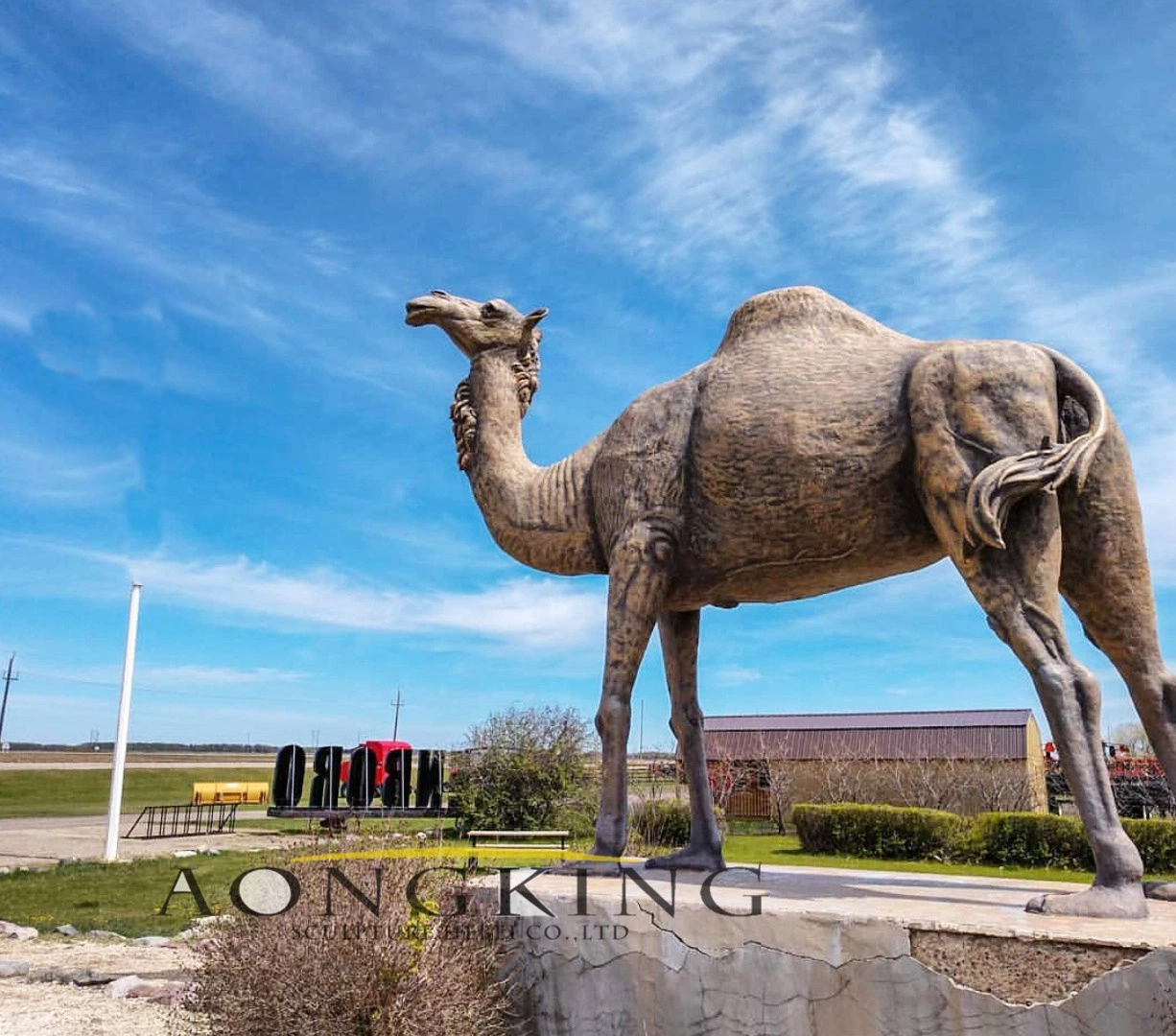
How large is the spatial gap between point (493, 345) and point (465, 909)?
3467 mm

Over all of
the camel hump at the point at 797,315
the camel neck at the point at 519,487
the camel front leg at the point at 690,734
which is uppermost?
the camel hump at the point at 797,315

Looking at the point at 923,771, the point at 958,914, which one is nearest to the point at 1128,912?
the point at 958,914

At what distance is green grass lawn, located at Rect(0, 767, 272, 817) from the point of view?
36.5 meters

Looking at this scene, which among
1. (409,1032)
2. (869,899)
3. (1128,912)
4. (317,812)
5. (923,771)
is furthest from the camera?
(923,771)

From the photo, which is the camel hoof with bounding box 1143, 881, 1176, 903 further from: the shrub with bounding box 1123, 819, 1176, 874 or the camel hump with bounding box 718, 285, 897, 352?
the shrub with bounding box 1123, 819, 1176, 874

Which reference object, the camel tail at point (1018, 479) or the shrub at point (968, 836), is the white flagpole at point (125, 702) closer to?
the shrub at point (968, 836)

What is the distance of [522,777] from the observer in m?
21.3

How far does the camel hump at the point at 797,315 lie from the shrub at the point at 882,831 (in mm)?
16009

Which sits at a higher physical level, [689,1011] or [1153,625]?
[1153,625]

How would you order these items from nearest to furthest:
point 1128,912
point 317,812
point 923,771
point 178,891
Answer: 1. point 1128,912
2. point 178,891
3. point 317,812
4. point 923,771

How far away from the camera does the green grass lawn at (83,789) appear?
36513 mm

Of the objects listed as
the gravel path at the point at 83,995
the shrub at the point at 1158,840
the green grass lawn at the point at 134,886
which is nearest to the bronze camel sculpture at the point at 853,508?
the green grass lawn at the point at 134,886

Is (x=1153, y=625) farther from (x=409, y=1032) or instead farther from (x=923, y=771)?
(x=923, y=771)

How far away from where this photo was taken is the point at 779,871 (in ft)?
21.0
